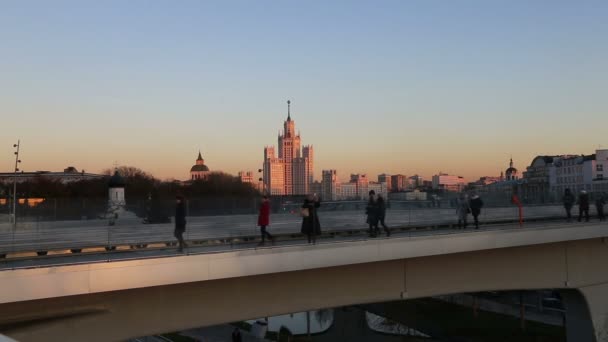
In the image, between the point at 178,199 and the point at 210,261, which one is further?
the point at 178,199

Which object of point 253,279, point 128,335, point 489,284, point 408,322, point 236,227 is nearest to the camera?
point 128,335

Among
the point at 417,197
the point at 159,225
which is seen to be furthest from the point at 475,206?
the point at 159,225

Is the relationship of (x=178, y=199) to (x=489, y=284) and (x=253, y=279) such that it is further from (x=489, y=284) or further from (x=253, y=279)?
(x=489, y=284)

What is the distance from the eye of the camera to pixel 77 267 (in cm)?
926

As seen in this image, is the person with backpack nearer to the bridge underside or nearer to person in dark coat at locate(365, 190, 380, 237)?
the bridge underside

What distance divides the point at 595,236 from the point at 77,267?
52.8 feet

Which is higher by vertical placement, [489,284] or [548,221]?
[548,221]

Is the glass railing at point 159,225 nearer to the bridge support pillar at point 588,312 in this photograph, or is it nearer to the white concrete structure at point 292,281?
the white concrete structure at point 292,281

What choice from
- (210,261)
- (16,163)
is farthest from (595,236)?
(16,163)

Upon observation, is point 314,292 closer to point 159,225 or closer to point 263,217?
point 263,217

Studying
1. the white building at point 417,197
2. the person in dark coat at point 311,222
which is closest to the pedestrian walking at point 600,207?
the white building at point 417,197

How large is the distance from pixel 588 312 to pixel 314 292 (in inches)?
438

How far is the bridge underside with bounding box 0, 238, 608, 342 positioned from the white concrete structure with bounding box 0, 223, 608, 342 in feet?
0.07

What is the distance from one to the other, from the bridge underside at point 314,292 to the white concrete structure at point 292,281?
21mm
